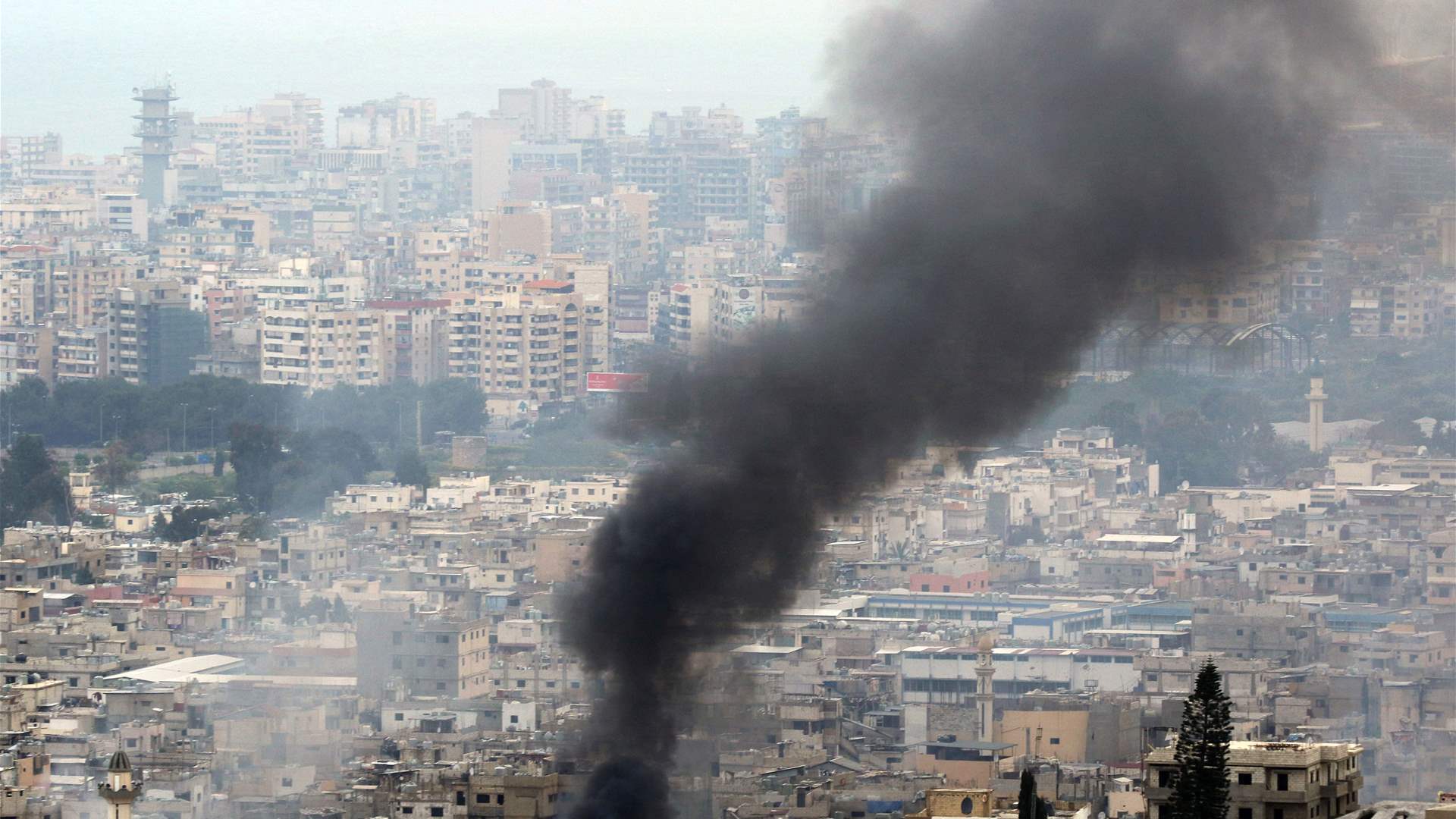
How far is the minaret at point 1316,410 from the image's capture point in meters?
40.8

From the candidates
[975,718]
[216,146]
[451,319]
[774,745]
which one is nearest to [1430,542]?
[975,718]

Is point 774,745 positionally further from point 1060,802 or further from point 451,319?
point 451,319

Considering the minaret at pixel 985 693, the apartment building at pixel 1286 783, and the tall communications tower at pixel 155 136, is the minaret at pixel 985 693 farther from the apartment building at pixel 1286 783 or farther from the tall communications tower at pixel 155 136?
the tall communications tower at pixel 155 136

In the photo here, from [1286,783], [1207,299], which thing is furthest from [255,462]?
[1286,783]

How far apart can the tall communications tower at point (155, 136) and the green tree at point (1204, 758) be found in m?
72.7

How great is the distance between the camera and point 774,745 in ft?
73.0

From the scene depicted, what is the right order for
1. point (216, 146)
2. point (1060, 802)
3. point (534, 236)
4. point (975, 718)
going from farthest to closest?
point (216, 146) → point (534, 236) → point (975, 718) → point (1060, 802)

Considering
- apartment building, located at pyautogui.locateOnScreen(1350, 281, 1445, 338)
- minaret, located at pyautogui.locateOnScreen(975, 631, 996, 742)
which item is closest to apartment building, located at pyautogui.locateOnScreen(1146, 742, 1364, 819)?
minaret, located at pyautogui.locateOnScreen(975, 631, 996, 742)

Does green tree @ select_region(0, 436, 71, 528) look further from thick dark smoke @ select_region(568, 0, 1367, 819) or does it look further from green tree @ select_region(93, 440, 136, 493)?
thick dark smoke @ select_region(568, 0, 1367, 819)

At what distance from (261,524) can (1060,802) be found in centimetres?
1713

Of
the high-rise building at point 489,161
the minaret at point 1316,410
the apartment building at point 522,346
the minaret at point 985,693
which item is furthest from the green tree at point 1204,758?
the high-rise building at point 489,161

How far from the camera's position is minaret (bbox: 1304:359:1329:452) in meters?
40.8

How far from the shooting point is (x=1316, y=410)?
4144 centimetres

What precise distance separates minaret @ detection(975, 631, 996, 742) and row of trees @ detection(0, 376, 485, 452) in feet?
68.5
